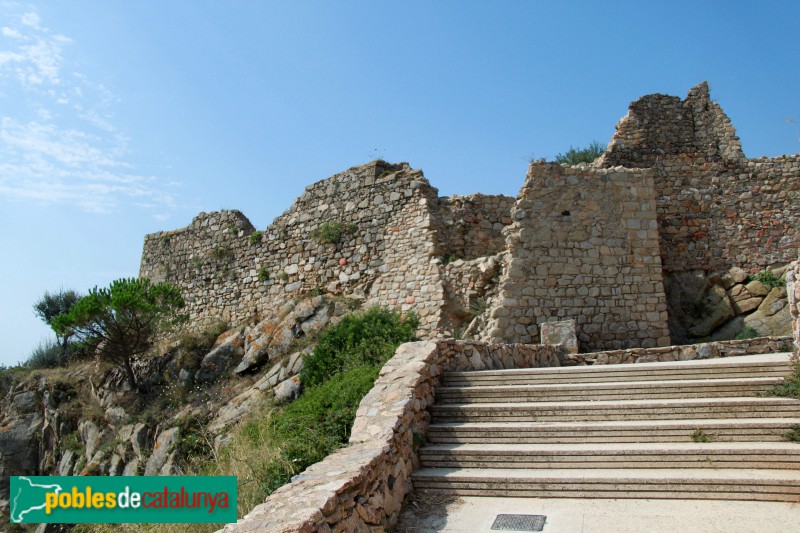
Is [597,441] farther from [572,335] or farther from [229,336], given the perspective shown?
[229,336]

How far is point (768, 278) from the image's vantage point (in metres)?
13.2

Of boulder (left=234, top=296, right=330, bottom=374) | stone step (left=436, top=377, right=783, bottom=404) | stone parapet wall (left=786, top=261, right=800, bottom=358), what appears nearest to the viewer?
stone step (left=436, top=377, right=783, bottom=404)

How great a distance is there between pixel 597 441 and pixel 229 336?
1320 cm

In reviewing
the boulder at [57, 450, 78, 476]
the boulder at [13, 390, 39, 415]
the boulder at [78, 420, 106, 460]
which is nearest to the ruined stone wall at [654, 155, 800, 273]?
the boulder at [78, 420, 106, 460]

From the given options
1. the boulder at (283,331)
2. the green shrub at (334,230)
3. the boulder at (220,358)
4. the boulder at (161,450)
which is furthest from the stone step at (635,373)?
the boulder at (220,358)

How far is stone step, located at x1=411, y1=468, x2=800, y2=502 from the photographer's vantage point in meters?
4.94

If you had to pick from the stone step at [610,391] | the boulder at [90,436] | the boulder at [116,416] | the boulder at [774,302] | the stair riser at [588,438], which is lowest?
the boulder at [90,436]

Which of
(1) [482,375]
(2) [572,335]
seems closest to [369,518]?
(1) [482,375]

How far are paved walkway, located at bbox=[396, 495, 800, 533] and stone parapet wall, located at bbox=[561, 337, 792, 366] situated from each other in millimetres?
5404

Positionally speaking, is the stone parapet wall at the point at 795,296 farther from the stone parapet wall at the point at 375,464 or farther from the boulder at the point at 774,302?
the boulder at the point at 774,302

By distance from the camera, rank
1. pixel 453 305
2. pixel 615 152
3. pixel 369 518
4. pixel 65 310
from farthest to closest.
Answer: pixel 65 310
pixel 615 152
pixel 453 305
pixel 369 518

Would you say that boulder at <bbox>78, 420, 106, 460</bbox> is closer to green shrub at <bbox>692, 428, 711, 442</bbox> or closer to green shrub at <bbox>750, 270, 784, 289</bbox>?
green shrub at <bbox>692, 428, 711, 442</bbox>

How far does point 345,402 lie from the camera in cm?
736

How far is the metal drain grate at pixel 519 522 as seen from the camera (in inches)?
184
